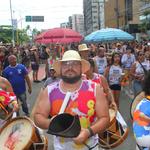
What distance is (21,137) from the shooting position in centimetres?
424

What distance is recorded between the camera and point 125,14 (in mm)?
86438

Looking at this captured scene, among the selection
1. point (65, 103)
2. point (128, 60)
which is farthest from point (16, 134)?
point (128, 60)

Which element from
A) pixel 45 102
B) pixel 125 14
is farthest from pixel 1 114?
pixel 125 14

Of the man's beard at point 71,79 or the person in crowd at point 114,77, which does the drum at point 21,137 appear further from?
the person in crowd at point 114,77

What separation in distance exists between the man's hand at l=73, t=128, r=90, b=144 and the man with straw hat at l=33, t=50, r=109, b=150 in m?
0.16

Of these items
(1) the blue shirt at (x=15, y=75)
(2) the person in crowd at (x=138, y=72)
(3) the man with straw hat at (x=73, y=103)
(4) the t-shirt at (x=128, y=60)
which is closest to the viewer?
(3) the man with straw hat at (x=73, y=103)

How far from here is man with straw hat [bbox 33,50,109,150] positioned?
375 centimetres

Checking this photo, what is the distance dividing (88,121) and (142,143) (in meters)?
0.66

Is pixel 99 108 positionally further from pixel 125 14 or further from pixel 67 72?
pixel 125 14

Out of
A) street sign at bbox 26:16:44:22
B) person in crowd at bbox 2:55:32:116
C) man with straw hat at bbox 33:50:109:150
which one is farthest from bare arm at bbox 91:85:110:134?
street sign at bbox 26:16:44:22

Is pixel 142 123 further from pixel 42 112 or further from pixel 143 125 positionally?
pixel 42 112

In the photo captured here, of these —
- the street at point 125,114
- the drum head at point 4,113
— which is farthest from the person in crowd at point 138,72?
the drum head at point 4,113

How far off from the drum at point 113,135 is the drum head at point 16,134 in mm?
828

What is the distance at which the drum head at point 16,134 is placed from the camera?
164 inches
